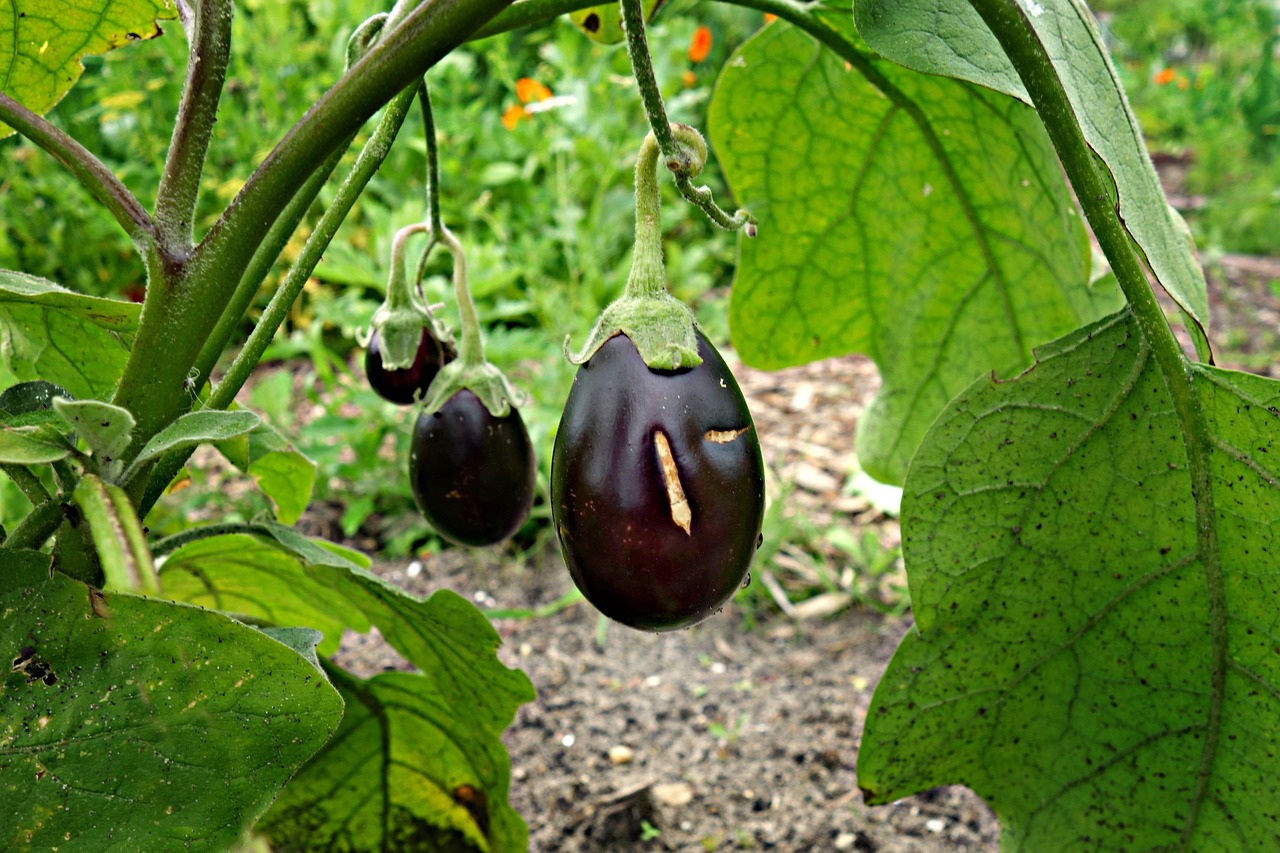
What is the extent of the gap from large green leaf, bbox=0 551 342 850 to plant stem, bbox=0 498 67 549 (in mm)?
73

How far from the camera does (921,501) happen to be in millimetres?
755

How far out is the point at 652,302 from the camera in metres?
0.59

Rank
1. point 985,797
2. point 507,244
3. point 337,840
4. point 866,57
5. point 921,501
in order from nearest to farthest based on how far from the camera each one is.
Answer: point 921,501 → point 985,797 → point 866,57 → point 337,840 → point 507,244

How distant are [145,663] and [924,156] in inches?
31.6

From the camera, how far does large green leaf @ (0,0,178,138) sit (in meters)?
0.78

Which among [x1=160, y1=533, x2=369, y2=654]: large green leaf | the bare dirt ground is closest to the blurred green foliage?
the bare dirt ground

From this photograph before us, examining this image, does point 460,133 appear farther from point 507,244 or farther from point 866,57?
point 866,57

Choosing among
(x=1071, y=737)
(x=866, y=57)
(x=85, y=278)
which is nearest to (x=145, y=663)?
(x=1071, y=737)

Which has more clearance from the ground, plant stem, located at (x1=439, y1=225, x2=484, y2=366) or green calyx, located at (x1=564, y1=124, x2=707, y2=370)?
green calyx, located at (x1=564, y1=124, x2=707, y2=370)

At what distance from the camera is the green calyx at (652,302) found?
57 cm

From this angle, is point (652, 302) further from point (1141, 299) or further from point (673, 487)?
point (1141, 299)

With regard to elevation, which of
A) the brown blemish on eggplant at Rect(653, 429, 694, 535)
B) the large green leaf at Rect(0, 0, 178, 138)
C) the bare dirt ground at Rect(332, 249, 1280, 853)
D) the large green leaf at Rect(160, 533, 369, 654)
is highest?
the large green leaf at Rect(0, 0, 178, 138)

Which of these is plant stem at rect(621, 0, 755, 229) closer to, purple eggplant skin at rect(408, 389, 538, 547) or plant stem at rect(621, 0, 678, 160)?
plant stem at rect(621, 0, 678, 160)

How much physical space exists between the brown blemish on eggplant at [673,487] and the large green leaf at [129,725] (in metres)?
0.18
